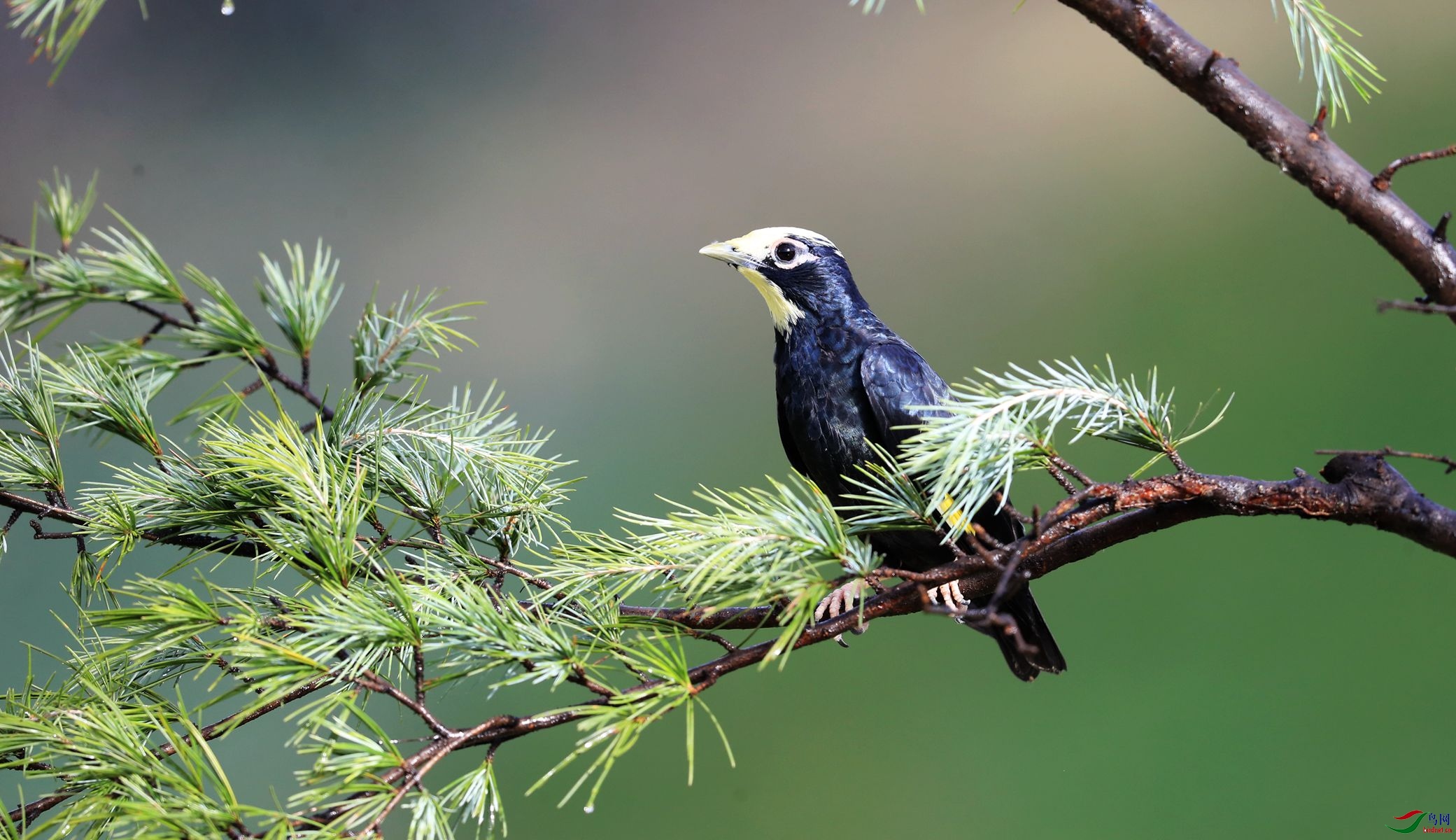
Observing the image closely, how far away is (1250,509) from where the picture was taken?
2.86ft

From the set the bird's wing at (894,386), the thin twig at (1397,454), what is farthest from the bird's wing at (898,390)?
the thin twig at (1397,454)

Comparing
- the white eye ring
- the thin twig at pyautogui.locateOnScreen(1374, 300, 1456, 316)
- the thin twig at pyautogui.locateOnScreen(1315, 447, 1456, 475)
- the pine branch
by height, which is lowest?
the white eye ring

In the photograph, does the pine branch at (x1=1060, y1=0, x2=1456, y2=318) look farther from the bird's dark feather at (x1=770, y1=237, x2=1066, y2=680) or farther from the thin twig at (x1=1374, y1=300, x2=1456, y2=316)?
the bird's dark feather at (x1=770, y1=237, x2=1066, y2=680)

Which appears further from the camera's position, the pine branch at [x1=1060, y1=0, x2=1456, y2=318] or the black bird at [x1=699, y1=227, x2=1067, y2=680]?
the black bird at [x1=699, y1=227, x2=1067, y2=680]

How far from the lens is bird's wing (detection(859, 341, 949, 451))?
4.32ft

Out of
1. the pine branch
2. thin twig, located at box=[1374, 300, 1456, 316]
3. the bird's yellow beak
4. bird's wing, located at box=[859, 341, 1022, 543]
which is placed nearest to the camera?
thin twig, located at box=[1374, 300, 1456, 316]

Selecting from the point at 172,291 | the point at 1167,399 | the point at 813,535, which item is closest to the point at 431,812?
the point at 813,535

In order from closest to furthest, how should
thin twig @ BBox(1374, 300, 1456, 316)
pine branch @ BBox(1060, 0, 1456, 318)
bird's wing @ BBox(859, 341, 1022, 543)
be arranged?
thin twig @ BBox(1374, 300, 1456, 316)
pine branch @ BBox(1060, 0, 1456, 318)
bird's wing @ BBox(859, 341, 1022, 543)

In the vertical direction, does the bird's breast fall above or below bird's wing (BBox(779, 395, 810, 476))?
above

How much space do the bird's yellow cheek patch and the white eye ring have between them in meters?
0.03

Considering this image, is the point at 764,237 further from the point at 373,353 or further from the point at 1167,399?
the point at 1167,399

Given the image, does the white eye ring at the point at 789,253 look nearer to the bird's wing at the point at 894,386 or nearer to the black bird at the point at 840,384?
the black bird at the point at 840,384

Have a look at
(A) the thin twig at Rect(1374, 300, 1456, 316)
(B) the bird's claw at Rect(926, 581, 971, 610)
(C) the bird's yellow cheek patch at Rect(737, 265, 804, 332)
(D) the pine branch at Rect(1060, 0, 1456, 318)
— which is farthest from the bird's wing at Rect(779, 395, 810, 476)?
(A) the thin twig at Rect(1374, 300, 1456, 316)

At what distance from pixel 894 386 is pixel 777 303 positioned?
10.2 inches
